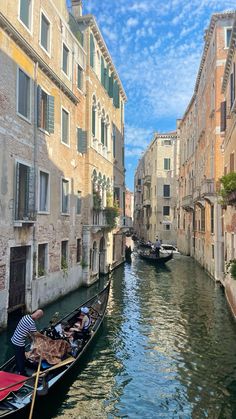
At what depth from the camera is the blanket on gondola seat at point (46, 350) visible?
6.15 metres

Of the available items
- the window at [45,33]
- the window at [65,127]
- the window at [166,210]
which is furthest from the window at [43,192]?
the window at [166,210]

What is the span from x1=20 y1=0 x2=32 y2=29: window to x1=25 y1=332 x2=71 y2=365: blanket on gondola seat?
7.89 m

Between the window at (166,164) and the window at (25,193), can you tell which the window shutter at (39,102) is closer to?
the window at (25,193)

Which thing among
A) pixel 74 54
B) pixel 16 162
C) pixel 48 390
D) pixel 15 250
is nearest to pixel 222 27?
pixel 74 54

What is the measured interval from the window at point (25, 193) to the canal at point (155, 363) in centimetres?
295

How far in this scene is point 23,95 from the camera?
32.4 feet

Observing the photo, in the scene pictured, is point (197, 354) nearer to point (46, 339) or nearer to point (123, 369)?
point (123, 369)

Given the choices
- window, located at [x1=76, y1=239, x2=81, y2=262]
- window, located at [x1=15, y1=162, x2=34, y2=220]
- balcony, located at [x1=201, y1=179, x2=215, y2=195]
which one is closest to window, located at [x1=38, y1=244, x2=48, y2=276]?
window, located at [x1=15, y1=162, x2=34, y2=220]

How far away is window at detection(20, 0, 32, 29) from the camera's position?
31.8 feet

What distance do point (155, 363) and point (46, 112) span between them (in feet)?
25.0

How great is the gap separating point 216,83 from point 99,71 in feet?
17.7

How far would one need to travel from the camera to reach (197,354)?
7883 mm

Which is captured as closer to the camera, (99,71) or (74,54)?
(74,54)

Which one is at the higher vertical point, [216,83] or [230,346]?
[216,83]
